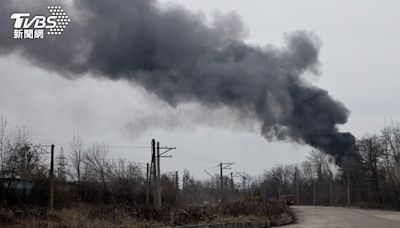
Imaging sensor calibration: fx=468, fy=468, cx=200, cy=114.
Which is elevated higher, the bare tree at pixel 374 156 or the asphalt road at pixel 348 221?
the bare tree at pixel 374 156

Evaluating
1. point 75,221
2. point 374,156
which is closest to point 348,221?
point 75,221

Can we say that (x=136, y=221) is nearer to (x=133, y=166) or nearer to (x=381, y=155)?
(x=133, y=166)

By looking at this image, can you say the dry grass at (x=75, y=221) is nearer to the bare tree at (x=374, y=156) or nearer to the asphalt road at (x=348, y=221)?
the asphalt road at (x=348, y=221)

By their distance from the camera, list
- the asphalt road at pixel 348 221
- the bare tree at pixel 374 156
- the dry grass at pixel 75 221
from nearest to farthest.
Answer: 1. the dry grass at pixel 75 221
2. the asphalt road at pixel 348 221
3. the bare tree at pixel 374 156

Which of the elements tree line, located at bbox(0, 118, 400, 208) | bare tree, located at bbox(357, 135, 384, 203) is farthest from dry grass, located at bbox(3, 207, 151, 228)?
bare tree, located at bbox(357, 135, 384, 203)

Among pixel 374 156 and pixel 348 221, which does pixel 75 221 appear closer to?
pixel 348 221

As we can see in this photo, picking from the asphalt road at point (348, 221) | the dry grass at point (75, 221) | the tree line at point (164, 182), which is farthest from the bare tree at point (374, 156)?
the dry grass at point (75, 221)

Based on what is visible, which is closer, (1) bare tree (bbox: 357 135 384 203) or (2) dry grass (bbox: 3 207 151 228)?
(2) dry grass (bbox: 3 207 151 228)

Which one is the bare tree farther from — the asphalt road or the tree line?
the asphalt road

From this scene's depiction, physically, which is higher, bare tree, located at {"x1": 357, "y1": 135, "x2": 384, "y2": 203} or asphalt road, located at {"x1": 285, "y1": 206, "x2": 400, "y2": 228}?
bare tree, located at {"x1": 357, "y1": 135, "x2": 384, "y2": 203}

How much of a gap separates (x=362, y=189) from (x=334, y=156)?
113 feet

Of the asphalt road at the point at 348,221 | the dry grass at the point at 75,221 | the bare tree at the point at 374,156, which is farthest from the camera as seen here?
the bare tree at the point at 374,156

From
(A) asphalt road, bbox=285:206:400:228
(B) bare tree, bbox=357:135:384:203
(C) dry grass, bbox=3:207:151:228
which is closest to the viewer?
(C) dry grass, bbox=3:207:151:228

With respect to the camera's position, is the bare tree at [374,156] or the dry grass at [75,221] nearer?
the dry grass at [75,221]
